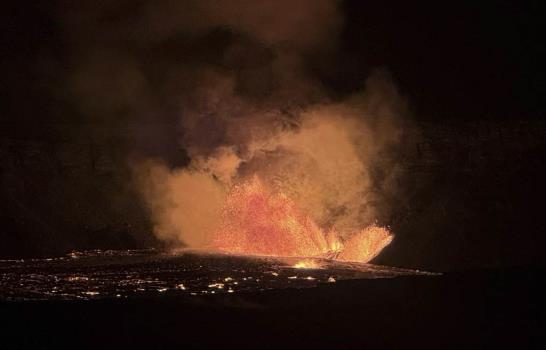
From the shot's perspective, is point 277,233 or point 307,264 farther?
point 277,233

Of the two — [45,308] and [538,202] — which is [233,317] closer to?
[45,308]

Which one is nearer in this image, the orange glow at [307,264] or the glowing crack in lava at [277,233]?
the orange glow at [307,264]

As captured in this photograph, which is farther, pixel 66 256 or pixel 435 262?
pixel 66 256

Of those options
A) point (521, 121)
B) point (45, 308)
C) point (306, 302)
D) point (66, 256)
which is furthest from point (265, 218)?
point (521, 121)

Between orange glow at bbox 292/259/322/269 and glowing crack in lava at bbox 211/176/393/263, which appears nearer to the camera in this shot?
orange glow at bbox 292/259/322/269

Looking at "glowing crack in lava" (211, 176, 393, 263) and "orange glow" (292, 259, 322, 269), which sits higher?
"glowing crack in lava" (211, 176, 393, 263)

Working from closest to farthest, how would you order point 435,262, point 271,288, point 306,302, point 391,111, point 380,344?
point 380,344 < point 306,302 < point 271,288 < point 435,262 < point 391,111

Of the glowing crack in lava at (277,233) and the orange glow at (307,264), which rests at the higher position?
the glowing crack in lava at (277,233)

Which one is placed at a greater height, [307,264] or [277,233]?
[277,233]
